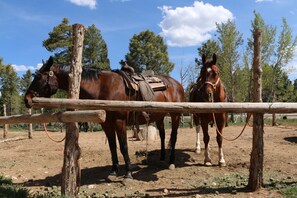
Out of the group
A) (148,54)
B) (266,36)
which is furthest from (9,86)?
(266,36)

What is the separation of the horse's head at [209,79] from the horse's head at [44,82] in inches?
125

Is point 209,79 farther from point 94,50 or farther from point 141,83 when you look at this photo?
point 94,50

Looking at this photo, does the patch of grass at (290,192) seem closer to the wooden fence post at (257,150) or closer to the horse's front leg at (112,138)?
the wooden fence post at (257,150)

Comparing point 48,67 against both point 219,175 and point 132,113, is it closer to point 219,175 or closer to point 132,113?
point 132,113

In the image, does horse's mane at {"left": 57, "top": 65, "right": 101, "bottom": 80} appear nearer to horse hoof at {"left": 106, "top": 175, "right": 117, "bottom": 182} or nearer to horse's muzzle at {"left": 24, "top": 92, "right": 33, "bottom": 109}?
horse's muzzle at {"left": 24, "top": 92, "right": 33, "bottom": 109}

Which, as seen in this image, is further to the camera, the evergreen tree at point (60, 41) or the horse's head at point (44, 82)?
the evergreen tree at point (60, 41)

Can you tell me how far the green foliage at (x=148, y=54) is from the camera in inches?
1353

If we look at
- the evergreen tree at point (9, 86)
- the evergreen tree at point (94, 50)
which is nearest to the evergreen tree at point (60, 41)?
the evergreen tree at point (94, 50)

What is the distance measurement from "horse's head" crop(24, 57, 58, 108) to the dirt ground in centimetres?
189

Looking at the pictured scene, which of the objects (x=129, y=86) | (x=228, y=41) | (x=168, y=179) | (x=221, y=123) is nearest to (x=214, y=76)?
(x=221, y=123)

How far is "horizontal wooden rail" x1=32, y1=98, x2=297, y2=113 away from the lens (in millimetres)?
4980

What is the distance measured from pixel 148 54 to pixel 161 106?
29.8 metres

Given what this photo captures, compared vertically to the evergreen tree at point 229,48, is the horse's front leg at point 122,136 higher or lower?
lower

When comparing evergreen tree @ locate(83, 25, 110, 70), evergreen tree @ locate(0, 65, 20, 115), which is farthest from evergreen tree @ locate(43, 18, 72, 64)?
evergreen tree @ locate(0, 65, 20, 115)
